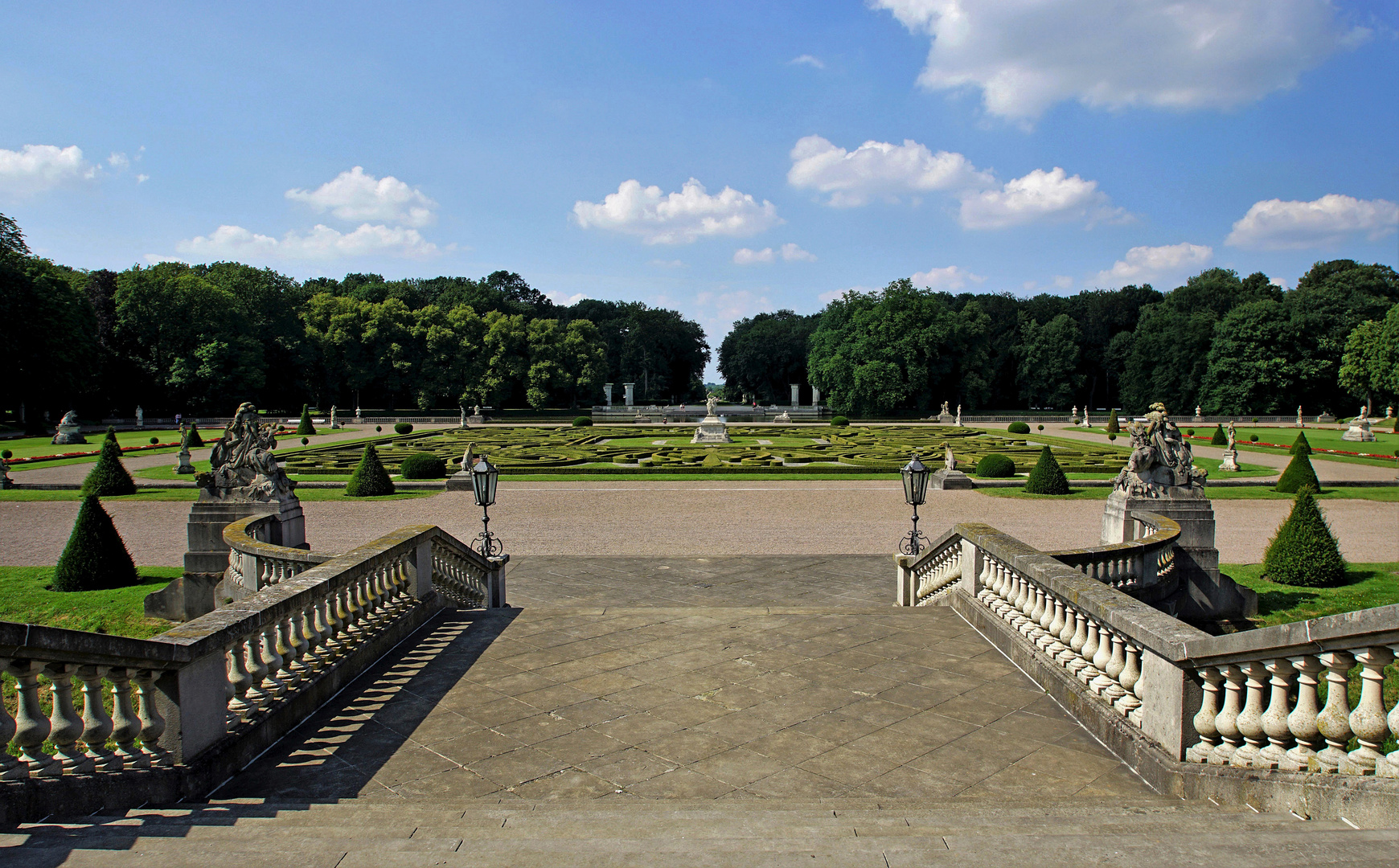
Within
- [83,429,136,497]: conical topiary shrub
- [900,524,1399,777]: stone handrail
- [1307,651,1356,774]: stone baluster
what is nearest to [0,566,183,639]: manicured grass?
[83,429,136,497]: conical topiary shrub

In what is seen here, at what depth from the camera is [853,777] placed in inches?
166

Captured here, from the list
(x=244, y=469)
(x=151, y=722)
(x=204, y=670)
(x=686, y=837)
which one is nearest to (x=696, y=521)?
(x=244, y=469)

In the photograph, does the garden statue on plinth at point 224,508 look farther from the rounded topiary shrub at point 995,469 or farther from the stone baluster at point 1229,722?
the rounded topiary shrub at point 995,469

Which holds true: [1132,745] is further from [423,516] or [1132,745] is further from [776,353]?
[776,353]

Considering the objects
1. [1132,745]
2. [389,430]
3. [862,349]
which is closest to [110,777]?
[1132,745]

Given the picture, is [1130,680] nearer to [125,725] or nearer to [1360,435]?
[125,725]

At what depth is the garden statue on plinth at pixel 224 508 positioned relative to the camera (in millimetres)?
10938

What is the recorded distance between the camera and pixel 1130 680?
4.71 m

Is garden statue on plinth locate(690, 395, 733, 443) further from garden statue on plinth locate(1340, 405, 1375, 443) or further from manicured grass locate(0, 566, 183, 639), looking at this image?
garden statue on plinth locate(1340, 405, 1375, 443)

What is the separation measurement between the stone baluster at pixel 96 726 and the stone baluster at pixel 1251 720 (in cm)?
535

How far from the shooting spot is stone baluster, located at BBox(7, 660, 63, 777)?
3352mm

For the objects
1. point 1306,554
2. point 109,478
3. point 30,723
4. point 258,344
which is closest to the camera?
point 30,723

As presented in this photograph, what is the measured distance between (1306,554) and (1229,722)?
10459 mm

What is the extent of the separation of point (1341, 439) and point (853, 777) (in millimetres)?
46517
